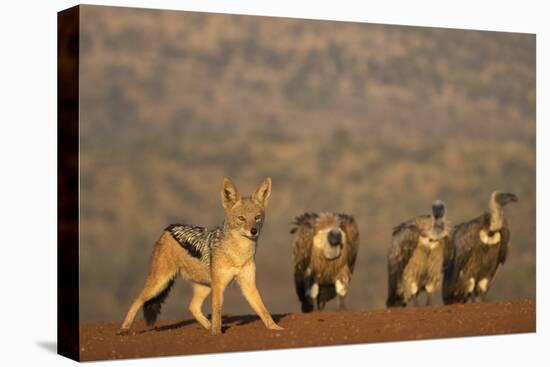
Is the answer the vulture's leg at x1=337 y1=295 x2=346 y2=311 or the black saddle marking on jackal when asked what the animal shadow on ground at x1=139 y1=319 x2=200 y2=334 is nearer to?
the black saddle marking on jackal

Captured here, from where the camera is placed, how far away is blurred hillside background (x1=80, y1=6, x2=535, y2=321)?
1279cm

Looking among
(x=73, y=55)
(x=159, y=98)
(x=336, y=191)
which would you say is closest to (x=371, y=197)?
(x=336, y=191)

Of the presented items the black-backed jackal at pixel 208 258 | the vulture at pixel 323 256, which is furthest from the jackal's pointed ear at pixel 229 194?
the vulture at pixel 323 256

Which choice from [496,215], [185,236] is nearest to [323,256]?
[185,236]

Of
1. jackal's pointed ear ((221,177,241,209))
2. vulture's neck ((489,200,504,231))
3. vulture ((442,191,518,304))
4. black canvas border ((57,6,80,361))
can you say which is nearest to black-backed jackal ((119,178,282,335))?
jackal's pointed ear ((221,177,241,209))

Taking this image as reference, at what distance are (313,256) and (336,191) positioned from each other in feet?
2.37

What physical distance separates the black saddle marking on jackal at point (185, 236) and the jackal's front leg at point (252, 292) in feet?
1.61

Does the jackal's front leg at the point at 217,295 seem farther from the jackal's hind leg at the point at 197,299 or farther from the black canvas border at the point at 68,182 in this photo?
the black canvas border at the point at 68,182

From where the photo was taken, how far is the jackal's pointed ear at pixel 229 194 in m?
13.2

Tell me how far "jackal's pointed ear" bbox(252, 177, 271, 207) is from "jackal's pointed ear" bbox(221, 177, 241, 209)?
198 millimetres

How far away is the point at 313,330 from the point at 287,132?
2.04m

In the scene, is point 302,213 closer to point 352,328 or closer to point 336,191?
point 336,191

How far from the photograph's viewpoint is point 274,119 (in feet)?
44.9

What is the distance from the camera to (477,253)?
48.2 feet
